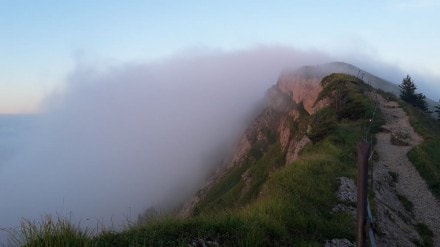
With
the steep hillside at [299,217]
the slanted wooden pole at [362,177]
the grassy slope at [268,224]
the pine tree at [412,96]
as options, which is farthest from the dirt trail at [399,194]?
the pine tree at [412,96]

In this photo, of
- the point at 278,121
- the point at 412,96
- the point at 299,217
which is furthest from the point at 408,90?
the point at 299,217

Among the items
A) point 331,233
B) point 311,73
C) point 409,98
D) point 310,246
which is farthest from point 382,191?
point 311,73

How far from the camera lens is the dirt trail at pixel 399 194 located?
1570 cm

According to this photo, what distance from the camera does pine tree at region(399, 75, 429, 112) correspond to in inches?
2581

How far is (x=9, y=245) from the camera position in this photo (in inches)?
291

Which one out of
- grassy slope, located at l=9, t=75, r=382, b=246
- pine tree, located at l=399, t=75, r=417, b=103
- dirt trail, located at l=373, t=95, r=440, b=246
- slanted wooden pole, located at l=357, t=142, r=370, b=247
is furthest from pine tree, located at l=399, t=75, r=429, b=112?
slanted wooden pole, located at l=357, t=142, r=370, b=247

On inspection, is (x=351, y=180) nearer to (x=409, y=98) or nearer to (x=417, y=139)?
(x=417, y=139)

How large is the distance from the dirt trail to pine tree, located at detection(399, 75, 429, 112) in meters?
30.9

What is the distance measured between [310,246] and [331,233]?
→ 2134 mm

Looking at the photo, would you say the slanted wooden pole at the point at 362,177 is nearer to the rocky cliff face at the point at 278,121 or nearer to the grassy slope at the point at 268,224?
the grassy slope at the point at 268,224

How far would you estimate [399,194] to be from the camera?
2275 centimetres

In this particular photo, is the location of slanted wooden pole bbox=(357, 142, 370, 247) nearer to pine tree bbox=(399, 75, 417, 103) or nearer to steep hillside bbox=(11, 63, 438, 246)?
steep hillside bbox=(11, 63, 438, 246)

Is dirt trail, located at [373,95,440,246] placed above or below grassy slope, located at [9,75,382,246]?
below

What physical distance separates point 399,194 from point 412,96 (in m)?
49.9
